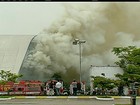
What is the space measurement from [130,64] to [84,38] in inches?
587

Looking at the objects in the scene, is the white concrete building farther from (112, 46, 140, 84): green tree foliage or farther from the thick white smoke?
(112, 46, 140, 84): green tree foliage

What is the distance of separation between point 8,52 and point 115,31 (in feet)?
45.7

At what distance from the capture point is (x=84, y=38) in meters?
49.6

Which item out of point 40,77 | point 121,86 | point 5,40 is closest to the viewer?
point 121,86

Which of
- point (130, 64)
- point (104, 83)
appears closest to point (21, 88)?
point (104, 83)

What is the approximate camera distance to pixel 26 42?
48875 millimetres

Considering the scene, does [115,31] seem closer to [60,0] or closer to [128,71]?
[60,0]

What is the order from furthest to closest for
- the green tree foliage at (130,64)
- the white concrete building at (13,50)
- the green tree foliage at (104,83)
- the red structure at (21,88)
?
the white concrete building at (13,50) < the green tree foliage at (130,64) < the red structure at (21,88) < the green tree foliage at (104,83)

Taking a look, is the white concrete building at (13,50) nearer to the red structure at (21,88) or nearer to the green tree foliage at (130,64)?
the red structure at (21,88)

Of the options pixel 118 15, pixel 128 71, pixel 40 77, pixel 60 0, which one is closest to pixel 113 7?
pixel 118 15

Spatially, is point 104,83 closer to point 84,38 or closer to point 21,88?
point 21,88

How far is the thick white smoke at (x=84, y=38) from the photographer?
47031mm

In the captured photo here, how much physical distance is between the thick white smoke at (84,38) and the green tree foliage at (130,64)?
9069 millimetres

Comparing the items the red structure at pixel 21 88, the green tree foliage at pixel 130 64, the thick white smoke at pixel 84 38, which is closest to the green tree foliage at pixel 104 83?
the green tree foliage at pixel 130 64
